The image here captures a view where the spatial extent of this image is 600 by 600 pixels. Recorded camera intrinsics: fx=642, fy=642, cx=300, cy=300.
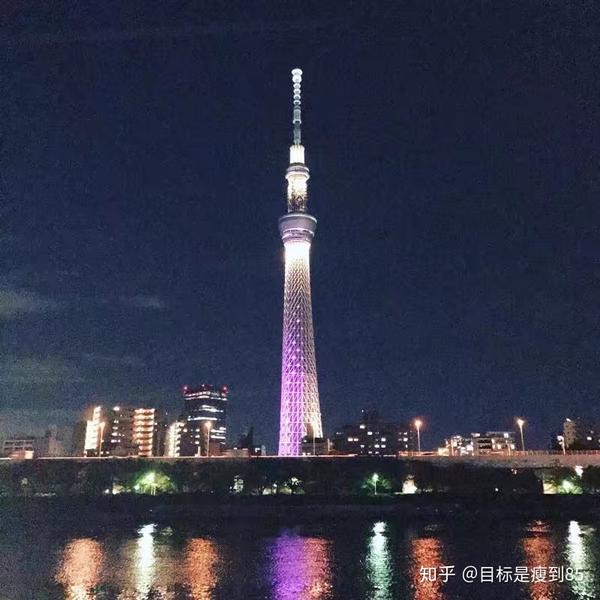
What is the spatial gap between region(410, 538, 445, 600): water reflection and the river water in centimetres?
4

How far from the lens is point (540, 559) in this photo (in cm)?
2391

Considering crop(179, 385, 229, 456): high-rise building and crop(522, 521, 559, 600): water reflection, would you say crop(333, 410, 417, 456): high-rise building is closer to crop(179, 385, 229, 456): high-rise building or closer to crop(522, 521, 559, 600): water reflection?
crop(179, 385, 229, 456): high-rise building

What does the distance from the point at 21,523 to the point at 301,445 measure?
27170mm

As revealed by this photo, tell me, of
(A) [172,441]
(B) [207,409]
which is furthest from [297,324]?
(B) [207,409]

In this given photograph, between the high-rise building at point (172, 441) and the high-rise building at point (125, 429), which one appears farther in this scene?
the high-rise building at point (172, 441)

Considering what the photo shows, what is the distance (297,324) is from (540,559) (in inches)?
1689

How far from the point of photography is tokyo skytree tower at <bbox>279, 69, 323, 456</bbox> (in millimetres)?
61719

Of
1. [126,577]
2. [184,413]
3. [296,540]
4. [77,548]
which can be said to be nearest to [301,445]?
[296,540]

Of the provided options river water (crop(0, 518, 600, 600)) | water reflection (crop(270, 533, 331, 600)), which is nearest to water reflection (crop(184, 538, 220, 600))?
river water (crop(0, 518, 600, 600))

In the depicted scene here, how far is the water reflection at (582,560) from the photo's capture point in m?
19.2

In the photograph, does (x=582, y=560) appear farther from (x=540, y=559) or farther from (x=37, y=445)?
(x=37, y=445)

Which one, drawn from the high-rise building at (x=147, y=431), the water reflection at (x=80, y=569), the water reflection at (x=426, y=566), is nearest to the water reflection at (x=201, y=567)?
the water reflection at (x=80, y=569)

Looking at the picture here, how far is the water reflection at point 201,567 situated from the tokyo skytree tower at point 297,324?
32150 mm

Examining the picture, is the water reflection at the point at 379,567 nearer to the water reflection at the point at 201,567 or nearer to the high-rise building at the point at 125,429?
the water reflection at the point at 201,567
